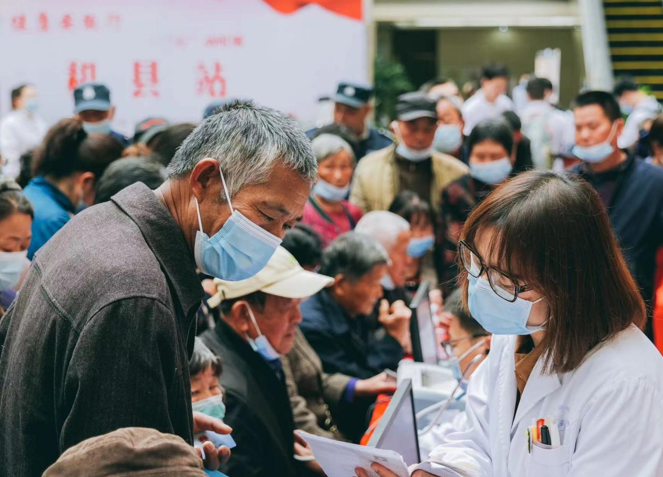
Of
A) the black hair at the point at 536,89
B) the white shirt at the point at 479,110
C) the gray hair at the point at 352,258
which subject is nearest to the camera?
the gray hair at the point at 352,258

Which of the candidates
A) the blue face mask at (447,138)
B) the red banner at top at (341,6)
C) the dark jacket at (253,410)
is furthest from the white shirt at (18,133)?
the dark jacket at (253,410)

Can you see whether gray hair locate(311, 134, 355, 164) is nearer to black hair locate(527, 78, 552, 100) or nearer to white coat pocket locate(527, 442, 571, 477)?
white coat pocket locate(527, 442, 571, 477)

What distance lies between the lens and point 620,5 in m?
15.3

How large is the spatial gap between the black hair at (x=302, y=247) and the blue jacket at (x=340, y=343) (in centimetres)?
16

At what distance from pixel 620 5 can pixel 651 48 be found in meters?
1.13

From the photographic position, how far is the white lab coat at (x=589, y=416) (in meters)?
1.76

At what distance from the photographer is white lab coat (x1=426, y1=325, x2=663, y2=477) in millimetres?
1762

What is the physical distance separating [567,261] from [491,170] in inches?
138

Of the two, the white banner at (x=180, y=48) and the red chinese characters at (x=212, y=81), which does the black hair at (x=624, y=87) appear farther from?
the red chinese characters at (x=212, y=81)

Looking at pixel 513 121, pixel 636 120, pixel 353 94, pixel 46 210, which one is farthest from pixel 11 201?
pixel 636 120

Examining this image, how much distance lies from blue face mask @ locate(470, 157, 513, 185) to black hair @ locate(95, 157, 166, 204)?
2476 millimetres

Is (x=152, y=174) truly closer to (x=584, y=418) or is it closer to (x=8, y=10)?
(x=584, y=418)

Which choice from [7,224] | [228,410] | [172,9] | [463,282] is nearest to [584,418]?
[463,282]

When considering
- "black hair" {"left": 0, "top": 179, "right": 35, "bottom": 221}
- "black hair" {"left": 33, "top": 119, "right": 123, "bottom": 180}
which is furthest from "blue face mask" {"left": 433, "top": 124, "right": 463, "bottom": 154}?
"black hair" {"left": 0, "top": 179, "right": 35, "bottom": 221}
